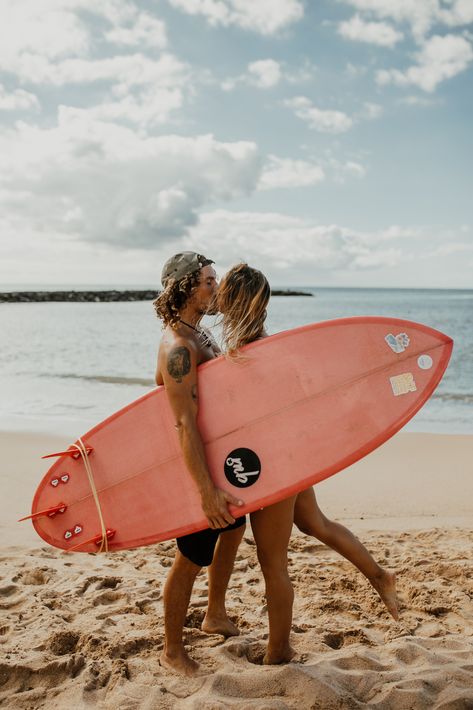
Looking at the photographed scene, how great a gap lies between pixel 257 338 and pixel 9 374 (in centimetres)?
1162

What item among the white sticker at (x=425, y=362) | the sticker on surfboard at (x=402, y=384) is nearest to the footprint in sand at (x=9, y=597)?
the sticker on surfboard at (x=402, y=384)

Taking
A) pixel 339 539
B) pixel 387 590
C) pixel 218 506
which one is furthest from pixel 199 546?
pixel 387 590

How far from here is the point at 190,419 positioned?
2238 millimetres

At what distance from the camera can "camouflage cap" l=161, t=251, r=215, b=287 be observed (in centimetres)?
230

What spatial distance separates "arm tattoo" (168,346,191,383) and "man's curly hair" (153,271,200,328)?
5.5 inches

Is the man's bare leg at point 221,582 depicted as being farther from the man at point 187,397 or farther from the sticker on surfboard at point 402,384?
the sticker on surfboard at point 402,384

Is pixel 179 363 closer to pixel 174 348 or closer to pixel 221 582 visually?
pixel 174 348

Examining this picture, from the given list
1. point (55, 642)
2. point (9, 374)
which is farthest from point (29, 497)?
point (9, 374)

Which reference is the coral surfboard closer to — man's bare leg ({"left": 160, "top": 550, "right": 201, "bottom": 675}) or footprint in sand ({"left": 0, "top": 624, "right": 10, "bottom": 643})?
man's bare leg ({"left": 160, "top": 550, "right": 201, "bottom": 675})

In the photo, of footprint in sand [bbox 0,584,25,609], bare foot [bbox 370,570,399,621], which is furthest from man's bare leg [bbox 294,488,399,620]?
footprint in sand [bbox 0,584,25,609]

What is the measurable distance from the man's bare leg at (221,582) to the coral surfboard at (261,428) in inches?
12.1

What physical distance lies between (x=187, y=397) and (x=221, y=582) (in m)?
0.99

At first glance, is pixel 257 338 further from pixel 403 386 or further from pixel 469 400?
pixel 469 400

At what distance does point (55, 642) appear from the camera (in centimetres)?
258
